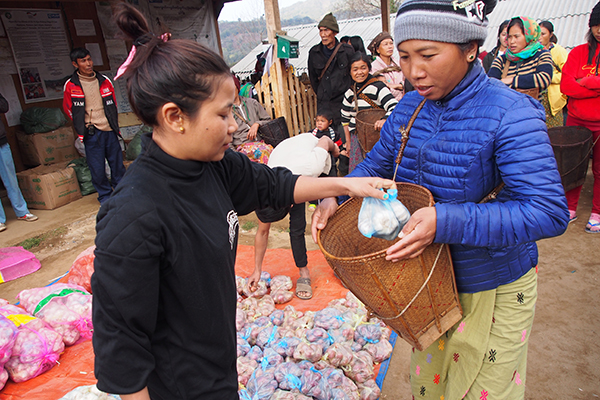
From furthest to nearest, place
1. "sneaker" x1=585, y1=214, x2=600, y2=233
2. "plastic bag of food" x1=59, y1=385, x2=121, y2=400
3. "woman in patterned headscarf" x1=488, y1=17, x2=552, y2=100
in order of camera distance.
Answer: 1. "sneaker" x1=585, y1=214, x2=600, y2=233
2. "woman in patterned headscarf" x1=488, y1=17, x2=552, y2=100
3. "plastic bag of food" x1=59, y1=385, x2=121, y2=400

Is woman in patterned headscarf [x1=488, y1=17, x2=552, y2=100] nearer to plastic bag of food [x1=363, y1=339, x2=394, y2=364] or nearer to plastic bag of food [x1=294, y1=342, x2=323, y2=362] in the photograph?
plastic bag of food [x1=363, y1=339, x2=394, y2=364]

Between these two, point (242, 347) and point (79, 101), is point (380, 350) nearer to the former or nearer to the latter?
point (242, 347)

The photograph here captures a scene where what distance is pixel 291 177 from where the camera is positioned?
1510 millimetres

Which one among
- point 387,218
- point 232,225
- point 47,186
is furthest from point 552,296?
point 47,186

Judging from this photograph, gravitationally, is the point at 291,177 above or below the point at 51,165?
above

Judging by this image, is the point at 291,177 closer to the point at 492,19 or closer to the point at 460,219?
the point at 460,219

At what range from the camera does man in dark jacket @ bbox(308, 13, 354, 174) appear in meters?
5.32

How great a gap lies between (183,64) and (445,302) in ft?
3.88

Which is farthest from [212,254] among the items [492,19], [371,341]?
[492,19]

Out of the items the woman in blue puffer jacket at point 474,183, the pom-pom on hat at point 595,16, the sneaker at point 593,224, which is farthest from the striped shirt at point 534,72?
the woman in blue puffer jacket at point 474,183

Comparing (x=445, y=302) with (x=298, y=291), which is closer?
(x=445, y=302)

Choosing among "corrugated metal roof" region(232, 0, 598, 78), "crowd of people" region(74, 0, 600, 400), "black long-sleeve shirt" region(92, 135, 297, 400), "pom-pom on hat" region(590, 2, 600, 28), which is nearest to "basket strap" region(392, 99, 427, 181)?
"crowd of people" region(74, 0, 600, 400)

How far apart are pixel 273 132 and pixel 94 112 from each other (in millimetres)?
2554

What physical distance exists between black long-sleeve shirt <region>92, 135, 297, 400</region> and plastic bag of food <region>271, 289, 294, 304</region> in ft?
6.38
